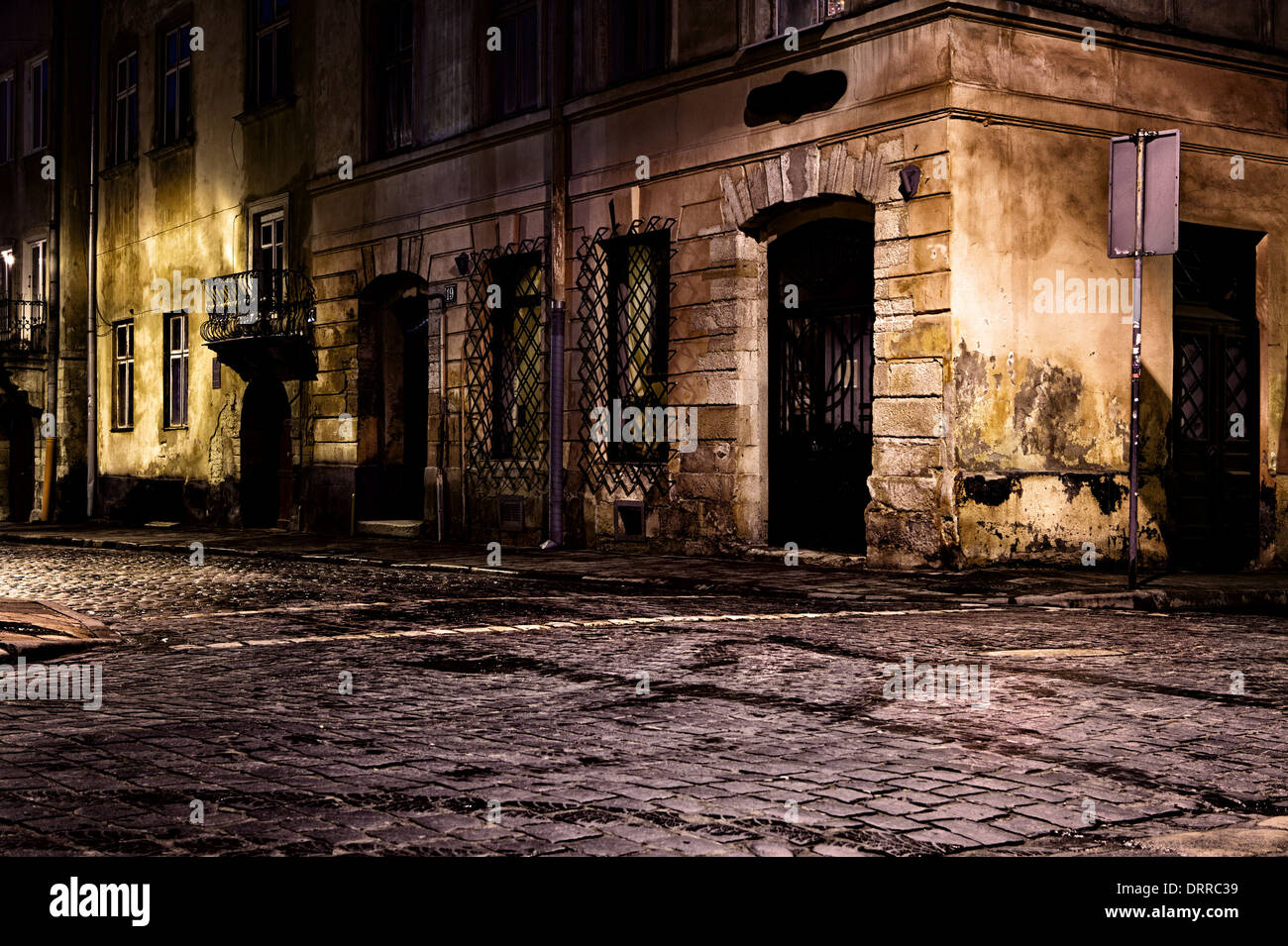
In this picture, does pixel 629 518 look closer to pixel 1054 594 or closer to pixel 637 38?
pixel 637 38

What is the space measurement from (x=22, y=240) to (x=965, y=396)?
24247 millimetres

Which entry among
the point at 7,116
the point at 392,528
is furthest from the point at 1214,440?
the point at 7,116

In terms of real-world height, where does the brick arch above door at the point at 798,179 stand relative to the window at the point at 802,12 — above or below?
below

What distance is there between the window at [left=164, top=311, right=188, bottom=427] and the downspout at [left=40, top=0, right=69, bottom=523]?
3747 millimetres

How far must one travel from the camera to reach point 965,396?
43.3 ft

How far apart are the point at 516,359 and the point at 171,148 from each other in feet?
34.3

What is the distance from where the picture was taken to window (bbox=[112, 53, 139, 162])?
2717 cm

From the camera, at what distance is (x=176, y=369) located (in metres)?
25.8

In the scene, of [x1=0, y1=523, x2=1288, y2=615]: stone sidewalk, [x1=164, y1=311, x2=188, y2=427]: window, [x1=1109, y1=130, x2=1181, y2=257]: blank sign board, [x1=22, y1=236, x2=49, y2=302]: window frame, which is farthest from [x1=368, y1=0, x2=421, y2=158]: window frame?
[x1=22, y1=236, x2=49, y2=302]: window frame

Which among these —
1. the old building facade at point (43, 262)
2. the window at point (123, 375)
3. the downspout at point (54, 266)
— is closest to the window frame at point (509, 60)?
the window at point (123, 375)

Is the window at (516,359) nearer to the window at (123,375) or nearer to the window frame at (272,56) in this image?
the window frame at (272,56)

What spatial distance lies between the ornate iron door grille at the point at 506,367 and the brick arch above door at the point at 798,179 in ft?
12.0

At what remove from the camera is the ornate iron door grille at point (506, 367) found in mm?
18359
